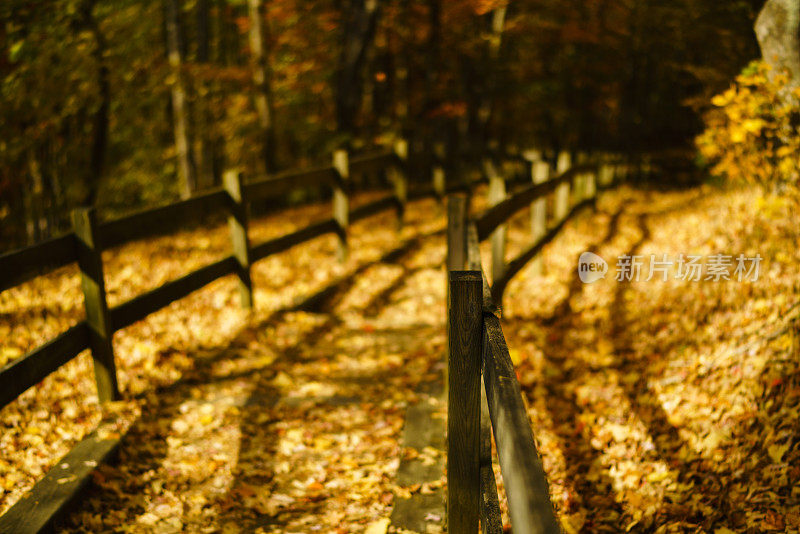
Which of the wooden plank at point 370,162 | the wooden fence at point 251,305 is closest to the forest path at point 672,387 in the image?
the wooden fence at point 251,305

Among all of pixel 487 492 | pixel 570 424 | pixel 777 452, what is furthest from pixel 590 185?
pixel 487 492

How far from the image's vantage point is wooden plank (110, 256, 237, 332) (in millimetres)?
4422

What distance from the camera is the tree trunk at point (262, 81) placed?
11.9 metres

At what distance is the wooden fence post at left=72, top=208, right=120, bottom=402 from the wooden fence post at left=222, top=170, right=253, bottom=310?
1.86 m

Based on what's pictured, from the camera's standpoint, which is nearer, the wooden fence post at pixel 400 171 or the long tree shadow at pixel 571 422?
the long tree shadow at pixel 571 422

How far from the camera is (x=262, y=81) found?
12070mm

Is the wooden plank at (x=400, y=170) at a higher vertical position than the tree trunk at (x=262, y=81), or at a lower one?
lower

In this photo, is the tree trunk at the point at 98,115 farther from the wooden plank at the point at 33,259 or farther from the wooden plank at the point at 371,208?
the wooden plank at the point at 33,259

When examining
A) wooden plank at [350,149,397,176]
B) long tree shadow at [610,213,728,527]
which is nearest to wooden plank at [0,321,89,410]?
long tree shadow at [610,213,728,527]

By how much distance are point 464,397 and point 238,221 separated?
13.5 ft

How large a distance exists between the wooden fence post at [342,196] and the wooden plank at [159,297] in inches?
90.9
